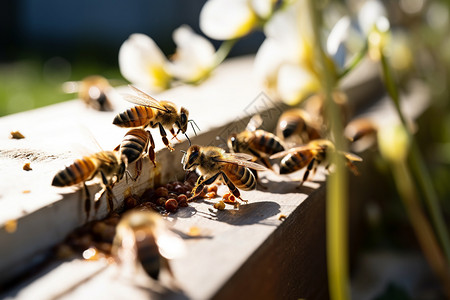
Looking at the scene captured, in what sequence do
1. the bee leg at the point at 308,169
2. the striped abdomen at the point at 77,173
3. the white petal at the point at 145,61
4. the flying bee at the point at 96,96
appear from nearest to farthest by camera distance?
the striped abdomen at the point at 77,173 < the bee leg at the point at 308,169 < the white petal at the point at 145,61 < the flying bee at the point at 96,96

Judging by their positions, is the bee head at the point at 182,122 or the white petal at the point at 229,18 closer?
the white petal at the point at 229,18

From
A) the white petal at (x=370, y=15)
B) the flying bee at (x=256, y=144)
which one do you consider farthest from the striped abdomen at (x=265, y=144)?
the white petal at (x=370, y=15)

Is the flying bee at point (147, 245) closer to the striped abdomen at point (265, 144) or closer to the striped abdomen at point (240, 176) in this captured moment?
the striped abdomen at point (240, 176)

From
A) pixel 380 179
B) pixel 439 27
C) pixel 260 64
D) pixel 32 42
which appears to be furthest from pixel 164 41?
pixel 260 64

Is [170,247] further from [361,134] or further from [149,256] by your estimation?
[361,134]

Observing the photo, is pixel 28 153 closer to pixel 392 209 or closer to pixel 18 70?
pixel 392 209

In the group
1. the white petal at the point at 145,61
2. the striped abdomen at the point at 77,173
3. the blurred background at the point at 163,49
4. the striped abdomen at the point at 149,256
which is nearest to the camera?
the striped abdomen at the point at 149,256
